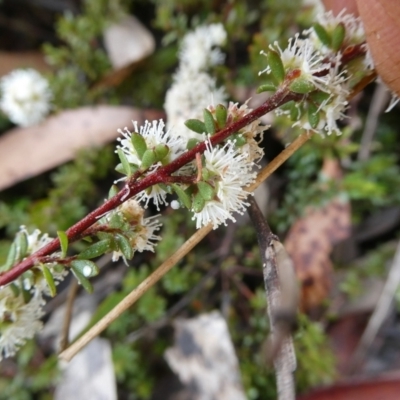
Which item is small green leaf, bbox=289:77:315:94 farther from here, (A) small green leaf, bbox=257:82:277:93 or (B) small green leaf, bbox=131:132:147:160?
(B) small green leaf, bbox=131:132:147:160

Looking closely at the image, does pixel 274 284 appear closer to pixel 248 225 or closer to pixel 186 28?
pixel 248 225

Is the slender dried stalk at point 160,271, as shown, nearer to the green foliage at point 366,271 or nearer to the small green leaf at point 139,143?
the small green leaf at point 139,143

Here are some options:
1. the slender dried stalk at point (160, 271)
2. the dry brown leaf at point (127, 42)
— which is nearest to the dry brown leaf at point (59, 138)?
the dry brown leaf at point (127, 42)

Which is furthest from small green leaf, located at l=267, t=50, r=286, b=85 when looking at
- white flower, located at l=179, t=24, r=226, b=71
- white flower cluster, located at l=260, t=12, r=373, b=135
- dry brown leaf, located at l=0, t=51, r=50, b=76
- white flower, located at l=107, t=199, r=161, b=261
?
dry brown leaf, located at l=0, t=51, r=50, b=76

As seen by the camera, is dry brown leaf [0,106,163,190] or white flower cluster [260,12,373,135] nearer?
white flower cluster [260,12,373,135]

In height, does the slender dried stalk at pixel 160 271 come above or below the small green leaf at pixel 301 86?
below

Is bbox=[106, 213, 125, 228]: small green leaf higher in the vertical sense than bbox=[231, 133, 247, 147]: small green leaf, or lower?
lower

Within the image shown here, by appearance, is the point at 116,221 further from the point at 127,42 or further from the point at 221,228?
the point at 127,42
